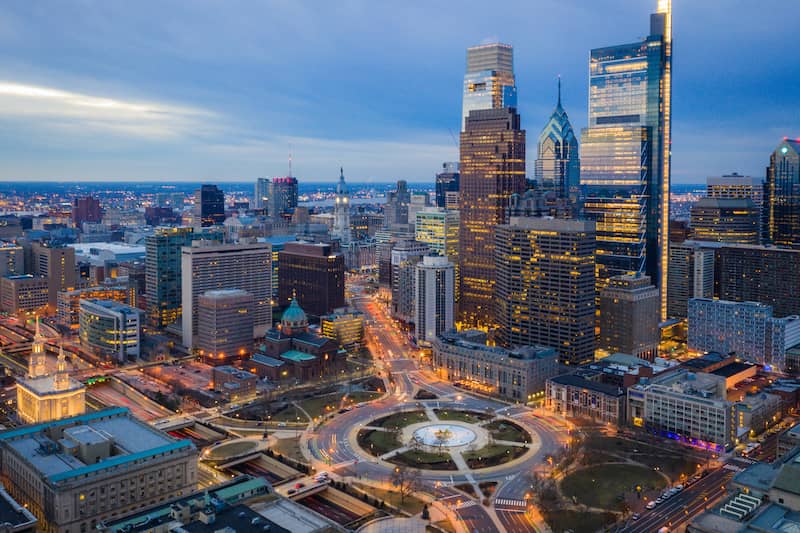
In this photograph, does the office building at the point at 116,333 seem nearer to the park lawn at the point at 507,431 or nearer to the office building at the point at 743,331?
the park lawn at the point at 507,431

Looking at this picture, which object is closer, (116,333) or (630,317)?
(630,317)

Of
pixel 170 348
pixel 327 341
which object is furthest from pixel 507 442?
pixel 170 348

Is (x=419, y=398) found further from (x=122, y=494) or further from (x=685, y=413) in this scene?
(x=122, y=494)

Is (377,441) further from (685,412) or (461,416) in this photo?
(685,412)

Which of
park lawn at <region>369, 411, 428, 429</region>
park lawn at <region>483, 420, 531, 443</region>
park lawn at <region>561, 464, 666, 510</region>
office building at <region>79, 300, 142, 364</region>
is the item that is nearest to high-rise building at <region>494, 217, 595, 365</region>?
park lawn at <region>483, 420, 531, 443</region>

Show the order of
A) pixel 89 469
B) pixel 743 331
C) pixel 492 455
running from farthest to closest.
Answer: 1. pixel 743 331
2. pixel 492 455
3. pixel 89 469

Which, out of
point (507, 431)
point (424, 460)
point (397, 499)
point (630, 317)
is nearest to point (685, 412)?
point (507, 431)

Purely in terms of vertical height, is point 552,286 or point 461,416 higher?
point 552,286
